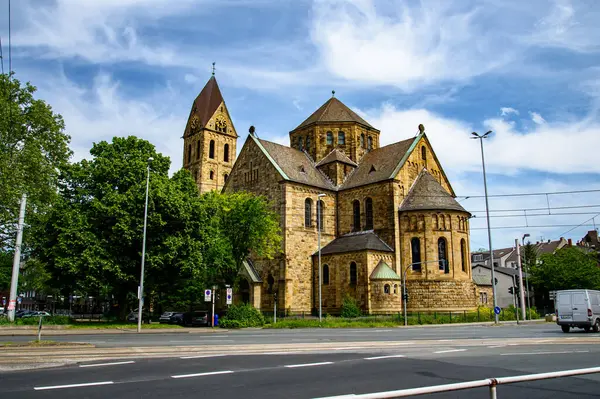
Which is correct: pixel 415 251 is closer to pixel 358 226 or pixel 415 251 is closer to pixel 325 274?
pixel 358 226

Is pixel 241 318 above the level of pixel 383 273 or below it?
below

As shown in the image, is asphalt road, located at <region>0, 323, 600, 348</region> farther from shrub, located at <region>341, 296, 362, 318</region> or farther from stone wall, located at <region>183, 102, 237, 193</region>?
stone wall, located at <region>183, 102, 237, 193</region>

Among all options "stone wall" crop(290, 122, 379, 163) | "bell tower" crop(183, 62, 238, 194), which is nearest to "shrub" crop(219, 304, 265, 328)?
"stone wall" crop(290, 122, 379, 163)

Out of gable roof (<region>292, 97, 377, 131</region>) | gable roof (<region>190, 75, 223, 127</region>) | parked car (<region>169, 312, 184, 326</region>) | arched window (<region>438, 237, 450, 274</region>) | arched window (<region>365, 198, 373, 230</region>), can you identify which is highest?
gable roof (<region>190, 75, 223, 127</region>)

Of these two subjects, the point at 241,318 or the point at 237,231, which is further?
the point at 237,231

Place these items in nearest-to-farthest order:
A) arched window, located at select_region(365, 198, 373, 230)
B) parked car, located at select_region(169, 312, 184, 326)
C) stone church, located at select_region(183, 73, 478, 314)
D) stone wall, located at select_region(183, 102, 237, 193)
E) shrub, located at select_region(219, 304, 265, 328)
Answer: shrub, located at select_region(219, 304, 265, 328) < parked car, located at select_region(169, 312, 184, 326) < stone church, located at select_region(183, 73, 478, 314) < arched window, located at select_region(365, 198, 373, 230) < stone wall, located at select_region(183, 102, 237, 193)

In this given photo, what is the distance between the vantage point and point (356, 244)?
43.3m

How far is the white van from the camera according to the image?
24328 mm

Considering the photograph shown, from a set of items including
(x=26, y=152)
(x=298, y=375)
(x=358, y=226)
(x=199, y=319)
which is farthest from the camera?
(x=358, y=226)

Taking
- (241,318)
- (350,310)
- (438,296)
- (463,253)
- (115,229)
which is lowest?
(241,318)

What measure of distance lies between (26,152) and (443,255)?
33372 mm

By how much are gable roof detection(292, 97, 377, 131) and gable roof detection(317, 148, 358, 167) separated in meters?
3.95

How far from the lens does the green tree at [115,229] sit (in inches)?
1198

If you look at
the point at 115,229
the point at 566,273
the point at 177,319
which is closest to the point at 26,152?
the point at 115,229
